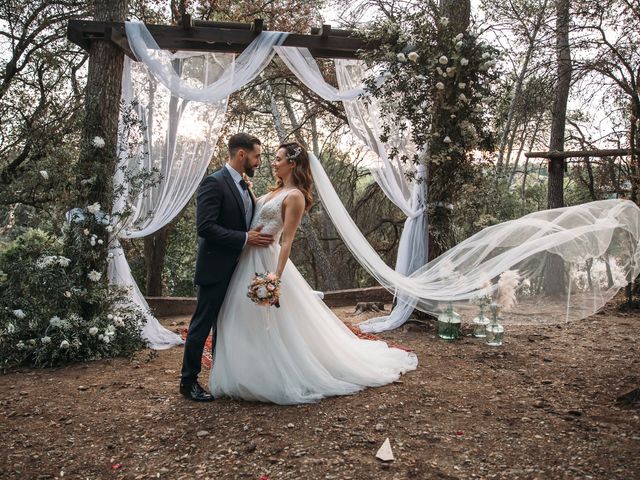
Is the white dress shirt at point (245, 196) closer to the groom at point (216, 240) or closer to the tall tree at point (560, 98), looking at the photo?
the groom at point (216, 240)

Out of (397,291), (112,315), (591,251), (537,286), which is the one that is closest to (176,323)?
(112,315)

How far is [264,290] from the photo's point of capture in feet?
11.5

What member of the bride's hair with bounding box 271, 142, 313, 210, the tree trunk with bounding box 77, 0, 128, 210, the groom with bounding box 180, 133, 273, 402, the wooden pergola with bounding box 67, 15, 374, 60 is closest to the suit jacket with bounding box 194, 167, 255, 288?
the groom with bounding box 180, 133, 273, 402

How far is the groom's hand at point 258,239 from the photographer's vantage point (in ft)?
12.4

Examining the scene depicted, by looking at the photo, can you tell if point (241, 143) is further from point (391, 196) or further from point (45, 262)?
point (391, 196)

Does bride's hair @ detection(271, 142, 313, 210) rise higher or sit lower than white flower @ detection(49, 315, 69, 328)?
higher

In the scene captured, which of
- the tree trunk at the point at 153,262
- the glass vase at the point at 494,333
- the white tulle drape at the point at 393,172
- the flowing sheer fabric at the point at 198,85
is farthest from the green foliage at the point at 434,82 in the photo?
the tree trunk at the point at 153,262

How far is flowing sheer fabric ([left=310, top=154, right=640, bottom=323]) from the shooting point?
14.4 feet

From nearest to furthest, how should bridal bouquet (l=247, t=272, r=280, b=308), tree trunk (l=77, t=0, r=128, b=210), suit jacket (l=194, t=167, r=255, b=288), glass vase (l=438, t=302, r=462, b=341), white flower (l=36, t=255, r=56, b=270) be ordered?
bridal bouquet (l=247, t=272, r=280, b=308) < suit jacket (l=194, t=167, r=255, b=288) < white flower (l=36, t=255, r=56, b=270) < tree trunk (l=77, t=0, r=128, b=210) < glass vase (l=438, t=302, r=462, b=341)

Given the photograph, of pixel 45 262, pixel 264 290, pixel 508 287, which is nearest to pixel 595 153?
pixel 508 287

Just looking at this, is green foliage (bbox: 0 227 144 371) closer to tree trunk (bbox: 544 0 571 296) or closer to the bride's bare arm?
the bride's bare arm

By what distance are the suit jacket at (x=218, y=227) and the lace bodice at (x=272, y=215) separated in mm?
138

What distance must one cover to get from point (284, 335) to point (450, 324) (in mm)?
2486

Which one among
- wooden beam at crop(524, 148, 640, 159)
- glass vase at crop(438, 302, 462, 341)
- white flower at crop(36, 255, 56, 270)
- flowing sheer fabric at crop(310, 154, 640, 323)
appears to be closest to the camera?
flowing sheer fabric at crop(310, 154, 640, 323)
